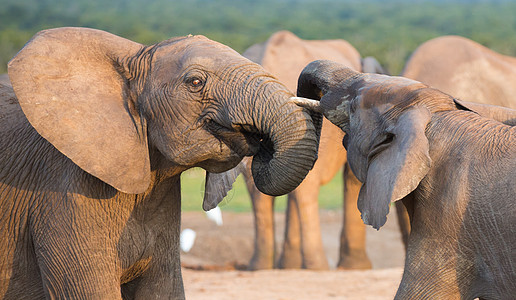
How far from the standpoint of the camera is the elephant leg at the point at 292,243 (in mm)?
8219

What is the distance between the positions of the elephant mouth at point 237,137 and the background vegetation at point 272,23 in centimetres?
2442

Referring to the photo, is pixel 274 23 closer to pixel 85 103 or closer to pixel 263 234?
pixel 263 234

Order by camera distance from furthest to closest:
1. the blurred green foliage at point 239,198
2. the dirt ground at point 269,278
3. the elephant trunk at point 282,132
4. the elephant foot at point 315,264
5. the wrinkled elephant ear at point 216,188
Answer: the blurred green foliage at point 239,198 → the elephant foot at point 315,264 → the dirt ground at point 269,278 → the wrinkled elephant ear at point 216,188 → the elephant trunk at point 282,132

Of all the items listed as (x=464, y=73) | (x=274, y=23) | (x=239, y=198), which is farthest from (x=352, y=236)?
(x=274, y=23)

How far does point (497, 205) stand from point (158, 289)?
5.41 ft

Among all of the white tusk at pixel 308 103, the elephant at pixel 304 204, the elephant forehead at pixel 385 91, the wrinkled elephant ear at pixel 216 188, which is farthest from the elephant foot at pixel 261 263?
the elephant forehead at pixel 385 91

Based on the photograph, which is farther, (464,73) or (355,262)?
(464,73)

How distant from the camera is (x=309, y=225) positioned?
8.05 metres

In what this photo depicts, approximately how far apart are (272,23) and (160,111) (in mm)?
51668

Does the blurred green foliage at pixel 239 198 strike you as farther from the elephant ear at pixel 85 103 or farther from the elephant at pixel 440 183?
the elephant at pixel 440 183

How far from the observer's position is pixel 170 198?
4.09m

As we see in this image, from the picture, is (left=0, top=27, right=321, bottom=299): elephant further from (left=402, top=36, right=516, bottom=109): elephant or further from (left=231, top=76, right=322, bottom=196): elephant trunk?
(left=402, top=36, right=516, bottom=109): elephant

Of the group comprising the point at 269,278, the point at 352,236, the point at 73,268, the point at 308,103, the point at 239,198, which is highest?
the point at 308,103

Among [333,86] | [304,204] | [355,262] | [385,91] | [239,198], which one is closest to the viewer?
[385,91]
